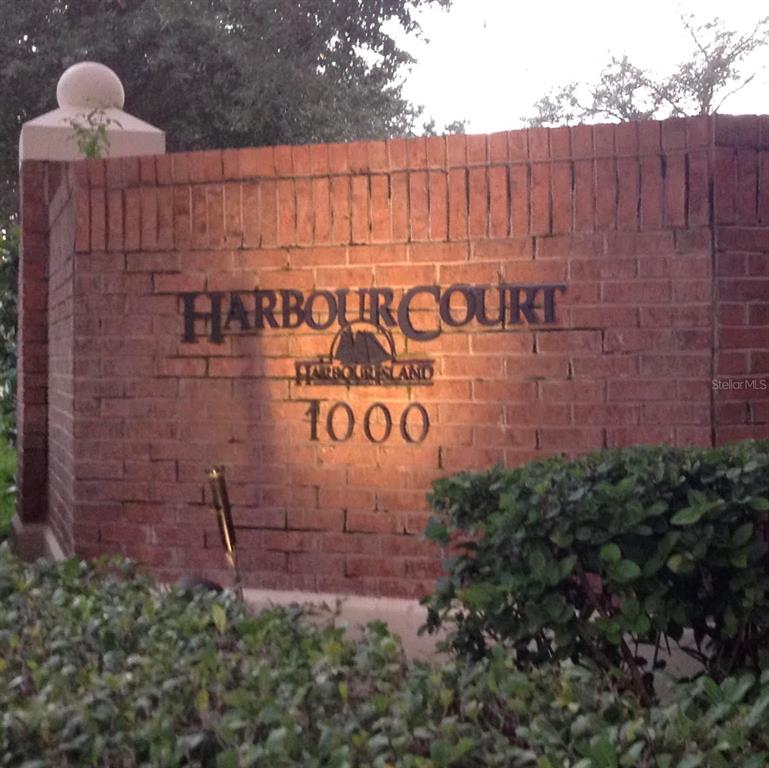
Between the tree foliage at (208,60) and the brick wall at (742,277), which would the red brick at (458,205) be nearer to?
the brick wall at (742,277)

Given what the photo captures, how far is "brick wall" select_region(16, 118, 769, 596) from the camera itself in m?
4.77

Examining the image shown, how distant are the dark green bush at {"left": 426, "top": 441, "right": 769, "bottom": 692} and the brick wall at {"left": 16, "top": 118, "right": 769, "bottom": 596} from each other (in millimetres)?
1262

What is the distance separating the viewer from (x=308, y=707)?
2666mm

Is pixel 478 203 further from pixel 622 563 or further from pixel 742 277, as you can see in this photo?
pixel 622 563

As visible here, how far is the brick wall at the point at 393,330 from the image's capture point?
4773mm

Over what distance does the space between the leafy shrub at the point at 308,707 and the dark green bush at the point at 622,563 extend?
0.37 metres

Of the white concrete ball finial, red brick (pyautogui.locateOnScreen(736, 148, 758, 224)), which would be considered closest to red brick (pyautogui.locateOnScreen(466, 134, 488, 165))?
red brick (pyautogui.locateOnScreen(736, 148, 758, 224))

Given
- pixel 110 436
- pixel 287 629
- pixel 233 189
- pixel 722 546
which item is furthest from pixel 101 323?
pixel 722 546

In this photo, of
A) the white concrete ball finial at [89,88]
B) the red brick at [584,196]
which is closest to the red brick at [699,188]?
the red brick at [584,196]

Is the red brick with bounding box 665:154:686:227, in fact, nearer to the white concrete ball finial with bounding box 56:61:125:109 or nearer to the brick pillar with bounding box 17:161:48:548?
the brick pillar with bounding box 17:161:48:548

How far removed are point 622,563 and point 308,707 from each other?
3.34 feet

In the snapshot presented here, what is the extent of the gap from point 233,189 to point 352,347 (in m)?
0.88

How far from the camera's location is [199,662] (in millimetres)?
2871


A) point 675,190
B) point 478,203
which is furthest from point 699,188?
point 478,203
